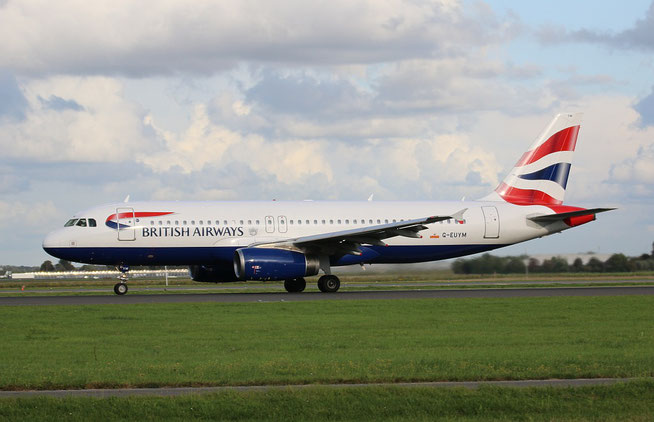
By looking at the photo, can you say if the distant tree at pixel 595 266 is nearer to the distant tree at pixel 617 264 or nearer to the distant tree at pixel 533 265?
the distant tree at pixel 617 264

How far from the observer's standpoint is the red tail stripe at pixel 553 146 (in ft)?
146

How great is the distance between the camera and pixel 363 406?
11.7 m

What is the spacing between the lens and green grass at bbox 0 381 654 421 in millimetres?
11273

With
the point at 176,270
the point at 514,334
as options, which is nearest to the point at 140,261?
the point at 514,334

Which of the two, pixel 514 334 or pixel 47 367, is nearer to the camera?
pixel 47 367

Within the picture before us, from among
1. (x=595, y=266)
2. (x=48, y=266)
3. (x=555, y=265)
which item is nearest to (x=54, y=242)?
(x=555, y=265)

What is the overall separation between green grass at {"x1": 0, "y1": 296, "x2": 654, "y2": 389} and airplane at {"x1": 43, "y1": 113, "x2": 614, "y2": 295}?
7.67 meters

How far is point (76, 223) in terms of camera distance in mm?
37906

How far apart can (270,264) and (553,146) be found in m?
16.8

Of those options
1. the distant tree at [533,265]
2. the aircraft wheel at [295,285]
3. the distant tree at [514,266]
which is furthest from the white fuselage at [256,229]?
the distant tree at [533,265]

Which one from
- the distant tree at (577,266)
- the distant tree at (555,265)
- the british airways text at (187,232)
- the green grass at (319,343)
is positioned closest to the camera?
the green grass at (319,343)

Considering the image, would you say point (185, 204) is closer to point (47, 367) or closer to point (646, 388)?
point (47, 367)

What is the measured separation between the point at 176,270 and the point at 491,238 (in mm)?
67986

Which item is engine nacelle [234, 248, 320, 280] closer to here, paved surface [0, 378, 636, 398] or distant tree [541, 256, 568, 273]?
paved surface [0, 378, 636, 398]
